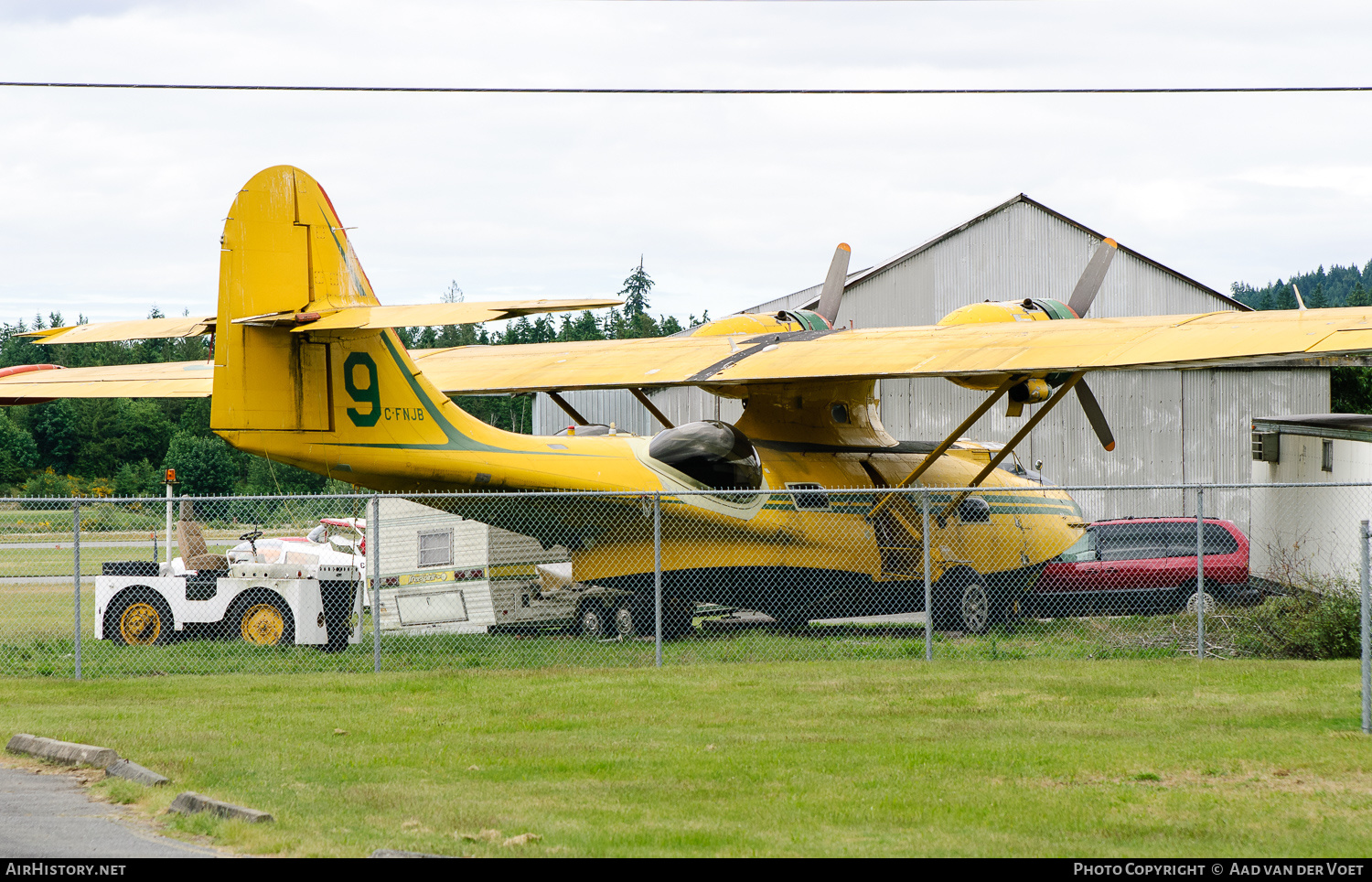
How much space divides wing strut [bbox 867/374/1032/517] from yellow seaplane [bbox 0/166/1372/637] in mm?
50

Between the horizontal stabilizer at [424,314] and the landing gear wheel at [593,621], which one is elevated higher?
the horizontal stabilizer at [424,314]

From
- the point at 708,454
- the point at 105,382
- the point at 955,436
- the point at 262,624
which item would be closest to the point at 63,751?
the point at 262,624

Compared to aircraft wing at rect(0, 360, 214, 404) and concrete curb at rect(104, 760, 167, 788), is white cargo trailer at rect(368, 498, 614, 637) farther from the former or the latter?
concrete curb at rect(104, 760, 167, 788)

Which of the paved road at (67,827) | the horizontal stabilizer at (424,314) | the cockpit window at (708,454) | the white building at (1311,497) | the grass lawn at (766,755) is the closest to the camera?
the paved road at (67,827)

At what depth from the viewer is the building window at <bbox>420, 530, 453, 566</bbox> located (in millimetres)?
16344

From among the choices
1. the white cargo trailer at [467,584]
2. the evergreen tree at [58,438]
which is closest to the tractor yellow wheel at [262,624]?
the white cargo trailer at [467,584]

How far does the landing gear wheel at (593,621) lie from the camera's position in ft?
55.5

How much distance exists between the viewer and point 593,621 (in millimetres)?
16953

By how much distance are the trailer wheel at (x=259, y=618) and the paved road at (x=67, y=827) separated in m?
7.16

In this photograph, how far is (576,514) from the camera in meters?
16.2

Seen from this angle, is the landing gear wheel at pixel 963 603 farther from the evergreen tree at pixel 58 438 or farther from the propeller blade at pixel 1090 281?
the evergreen tree at pixel 58 438

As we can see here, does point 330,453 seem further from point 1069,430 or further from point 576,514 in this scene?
point 1069,430

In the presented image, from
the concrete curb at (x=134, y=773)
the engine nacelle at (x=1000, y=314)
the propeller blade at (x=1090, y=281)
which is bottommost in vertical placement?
the concrete curb at (x=134, y=773)

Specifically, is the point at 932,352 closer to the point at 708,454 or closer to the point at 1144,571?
the point at 708,454
